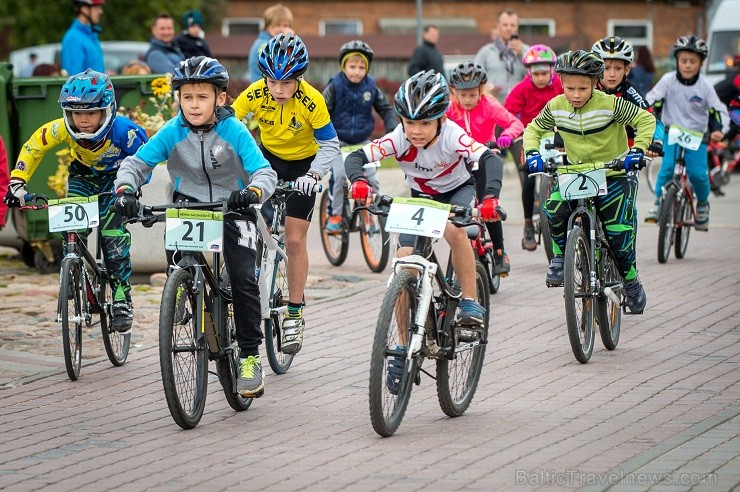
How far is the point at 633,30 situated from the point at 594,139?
126 feet

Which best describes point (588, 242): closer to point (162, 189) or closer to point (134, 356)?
point (134, 356)

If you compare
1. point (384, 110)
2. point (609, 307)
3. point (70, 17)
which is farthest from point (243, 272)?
point (70, 17)

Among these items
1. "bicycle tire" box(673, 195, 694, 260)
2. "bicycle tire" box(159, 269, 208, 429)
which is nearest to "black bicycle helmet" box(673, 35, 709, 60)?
"bicycle tire" box(673, 195, 694, 260)

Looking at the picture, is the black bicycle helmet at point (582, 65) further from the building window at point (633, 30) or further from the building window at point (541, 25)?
the building window at point (633, 30)

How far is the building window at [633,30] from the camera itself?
46438 mm

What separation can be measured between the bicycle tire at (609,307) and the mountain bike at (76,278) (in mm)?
2947

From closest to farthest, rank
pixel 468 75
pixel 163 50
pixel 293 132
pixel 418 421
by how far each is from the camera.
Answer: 1. pixel 418 421
2. pixel 293 132
3. pixel 468 75
4. pixel 163 50

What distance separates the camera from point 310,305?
1140 centimetres

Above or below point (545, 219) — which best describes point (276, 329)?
below

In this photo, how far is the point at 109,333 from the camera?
29.8 ft

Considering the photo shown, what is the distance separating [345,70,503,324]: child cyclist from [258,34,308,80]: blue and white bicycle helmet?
109 centimetres

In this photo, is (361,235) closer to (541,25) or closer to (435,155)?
(435,155)

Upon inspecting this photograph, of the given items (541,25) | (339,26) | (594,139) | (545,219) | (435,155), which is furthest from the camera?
(339,26)

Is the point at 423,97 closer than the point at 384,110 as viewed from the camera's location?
Yes
